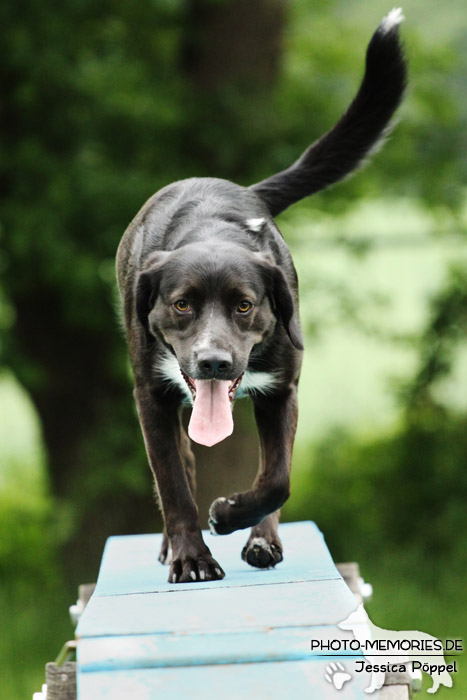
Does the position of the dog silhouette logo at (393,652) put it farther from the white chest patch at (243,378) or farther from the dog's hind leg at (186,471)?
the dog's hind leg at (186,471)

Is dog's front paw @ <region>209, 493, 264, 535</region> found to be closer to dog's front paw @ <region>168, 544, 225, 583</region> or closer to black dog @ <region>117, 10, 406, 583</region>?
black dog @ <region>117, 10, 406, 583</region>

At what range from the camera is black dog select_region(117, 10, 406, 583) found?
11.1 ft

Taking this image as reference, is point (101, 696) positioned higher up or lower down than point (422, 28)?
lower down

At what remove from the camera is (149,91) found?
808 centimetres

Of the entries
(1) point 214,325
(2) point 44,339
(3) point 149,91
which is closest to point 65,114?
(3) point 149,91

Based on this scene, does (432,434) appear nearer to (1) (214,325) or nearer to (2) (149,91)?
(2) (149,91)

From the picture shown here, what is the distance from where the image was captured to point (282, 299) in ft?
12.0

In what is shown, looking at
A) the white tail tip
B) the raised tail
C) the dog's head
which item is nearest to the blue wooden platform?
the dog's head

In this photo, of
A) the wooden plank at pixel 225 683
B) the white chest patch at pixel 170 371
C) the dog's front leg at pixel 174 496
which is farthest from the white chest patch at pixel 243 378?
the wooden plank at pixel 225 683

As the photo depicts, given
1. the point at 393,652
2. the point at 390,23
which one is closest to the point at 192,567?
the point at 393,652

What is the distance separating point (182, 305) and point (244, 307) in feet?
0.72

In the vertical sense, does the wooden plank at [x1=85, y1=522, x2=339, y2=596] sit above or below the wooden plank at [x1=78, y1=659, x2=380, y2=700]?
below

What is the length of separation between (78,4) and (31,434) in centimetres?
479

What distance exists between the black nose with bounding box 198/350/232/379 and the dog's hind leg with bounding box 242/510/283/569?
3.17 ft
